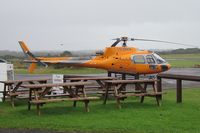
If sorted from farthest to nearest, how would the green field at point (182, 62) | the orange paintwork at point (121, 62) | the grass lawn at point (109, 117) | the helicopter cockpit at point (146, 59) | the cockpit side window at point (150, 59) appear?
the green field at point (182, 62) < the cockpit side window at point (150, 59) < the helicopter cockpit at point (146, 59) < the orange paintwork at point (121, 62) < the grass lawn at point (109, 117)

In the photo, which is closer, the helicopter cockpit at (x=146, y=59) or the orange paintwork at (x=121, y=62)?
the orange paintwork at (x=121, y=62)

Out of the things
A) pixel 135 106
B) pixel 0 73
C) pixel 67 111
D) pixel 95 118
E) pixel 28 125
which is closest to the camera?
pixel 28 125

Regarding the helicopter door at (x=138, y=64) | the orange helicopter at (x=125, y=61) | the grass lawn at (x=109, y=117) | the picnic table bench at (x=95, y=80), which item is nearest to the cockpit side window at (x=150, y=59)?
the orange helicopter at (x=125, y=61)

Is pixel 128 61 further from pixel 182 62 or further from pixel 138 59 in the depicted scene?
pixel 182 62

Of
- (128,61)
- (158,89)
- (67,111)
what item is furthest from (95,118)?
(128,61)

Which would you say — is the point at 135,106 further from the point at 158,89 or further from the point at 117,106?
the point at 158,89

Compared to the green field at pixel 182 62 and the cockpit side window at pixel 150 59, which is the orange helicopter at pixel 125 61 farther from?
the green field at pixel 182 62

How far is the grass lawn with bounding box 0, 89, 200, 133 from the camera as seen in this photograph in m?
9.06

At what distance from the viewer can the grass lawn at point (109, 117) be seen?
906cm

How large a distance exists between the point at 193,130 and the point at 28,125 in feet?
11.6

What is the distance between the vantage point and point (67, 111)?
38.2ft

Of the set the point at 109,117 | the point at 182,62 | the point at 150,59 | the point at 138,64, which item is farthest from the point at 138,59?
the point at 182,62

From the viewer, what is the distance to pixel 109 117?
34.5 feet

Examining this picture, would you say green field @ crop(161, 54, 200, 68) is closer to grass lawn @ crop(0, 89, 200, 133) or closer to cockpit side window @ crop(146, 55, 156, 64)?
cockpit side window @ crop(146, 55, 156, 64)
